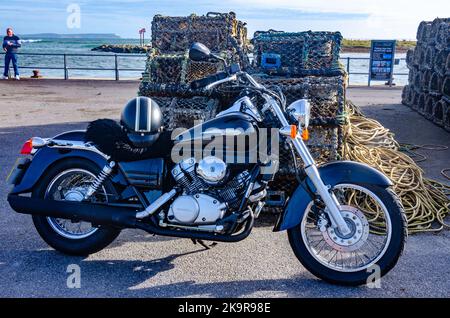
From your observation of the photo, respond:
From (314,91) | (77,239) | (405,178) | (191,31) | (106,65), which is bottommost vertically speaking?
(106,65)

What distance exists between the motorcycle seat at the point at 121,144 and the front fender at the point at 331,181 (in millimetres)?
1034

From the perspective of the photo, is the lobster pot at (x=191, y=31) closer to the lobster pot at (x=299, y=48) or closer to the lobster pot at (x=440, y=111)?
the lobster pot at (x=299, y=48)

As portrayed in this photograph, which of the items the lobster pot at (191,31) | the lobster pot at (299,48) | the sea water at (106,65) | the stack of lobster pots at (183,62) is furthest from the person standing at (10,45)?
the lobster pot at (299,48)

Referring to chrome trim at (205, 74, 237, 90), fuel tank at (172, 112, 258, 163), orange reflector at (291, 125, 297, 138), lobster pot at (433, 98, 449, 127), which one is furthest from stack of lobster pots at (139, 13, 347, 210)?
lobster pot at (433, 98, 449, 127)

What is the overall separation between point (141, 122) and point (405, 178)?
11.5ft

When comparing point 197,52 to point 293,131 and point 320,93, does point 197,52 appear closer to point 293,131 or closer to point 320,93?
point 293,131

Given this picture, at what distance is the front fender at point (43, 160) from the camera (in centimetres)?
428

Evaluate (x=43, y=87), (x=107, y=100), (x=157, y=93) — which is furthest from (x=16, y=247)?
(x=43, y=87)

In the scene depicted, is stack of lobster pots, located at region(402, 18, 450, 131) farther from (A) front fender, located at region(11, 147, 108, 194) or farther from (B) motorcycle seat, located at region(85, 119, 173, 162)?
(A) front fender, located at region(11, 147, 108, 194)

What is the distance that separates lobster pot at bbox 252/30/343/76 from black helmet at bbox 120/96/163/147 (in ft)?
9.62

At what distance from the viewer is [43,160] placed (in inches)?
169

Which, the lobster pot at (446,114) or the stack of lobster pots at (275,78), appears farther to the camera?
the lobster pot at (446,114)

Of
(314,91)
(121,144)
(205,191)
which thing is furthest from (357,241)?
(314,91)
